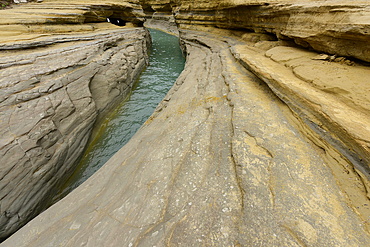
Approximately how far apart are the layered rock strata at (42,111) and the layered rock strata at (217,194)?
4.39 feet

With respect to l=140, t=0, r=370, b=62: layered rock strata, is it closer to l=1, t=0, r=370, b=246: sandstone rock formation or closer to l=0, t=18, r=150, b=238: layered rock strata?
l=1, t=0, r=370, b=246: sandstone rock formation

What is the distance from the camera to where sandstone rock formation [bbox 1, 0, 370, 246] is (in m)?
2.09

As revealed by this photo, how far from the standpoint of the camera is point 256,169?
106 inches

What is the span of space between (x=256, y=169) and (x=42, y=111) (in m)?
6.01

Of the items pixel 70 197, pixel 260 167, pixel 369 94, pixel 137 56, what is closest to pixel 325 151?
pixel 260 167

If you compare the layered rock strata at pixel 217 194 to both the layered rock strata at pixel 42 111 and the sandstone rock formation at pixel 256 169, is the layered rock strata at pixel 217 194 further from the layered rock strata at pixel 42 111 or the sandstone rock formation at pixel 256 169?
the layered rock strata at pixel 42 111

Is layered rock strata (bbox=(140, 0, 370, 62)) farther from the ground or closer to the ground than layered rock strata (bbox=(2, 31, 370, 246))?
farther from the ground

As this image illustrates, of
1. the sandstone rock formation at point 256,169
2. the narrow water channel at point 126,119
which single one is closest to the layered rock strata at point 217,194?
the sandstone rock formation at point 256,169

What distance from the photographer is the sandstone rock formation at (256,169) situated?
6.85 ft

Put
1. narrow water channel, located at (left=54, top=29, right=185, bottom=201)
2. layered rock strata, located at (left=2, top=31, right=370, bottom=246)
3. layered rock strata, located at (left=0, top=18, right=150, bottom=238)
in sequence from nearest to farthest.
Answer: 1. layered rock strata, located at (left=2, top=31, right=370, bottom=246)
2. layered rock strata, located at (left=0, top=18, right=150, bottom=238)
3. narrow water channel, located at (left=54, top=29, right=185, bottom=201)

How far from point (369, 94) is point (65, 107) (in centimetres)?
795

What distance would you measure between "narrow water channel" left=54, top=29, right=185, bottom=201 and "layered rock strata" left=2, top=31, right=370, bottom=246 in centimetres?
162

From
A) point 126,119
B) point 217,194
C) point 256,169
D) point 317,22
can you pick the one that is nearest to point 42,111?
point 126,119

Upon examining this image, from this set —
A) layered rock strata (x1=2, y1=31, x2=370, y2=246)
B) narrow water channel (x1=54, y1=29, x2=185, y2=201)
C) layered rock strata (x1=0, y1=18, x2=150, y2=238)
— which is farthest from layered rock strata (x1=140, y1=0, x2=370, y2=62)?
layered rock strata (x1=0, y1=18, x2=150, y2=238)
